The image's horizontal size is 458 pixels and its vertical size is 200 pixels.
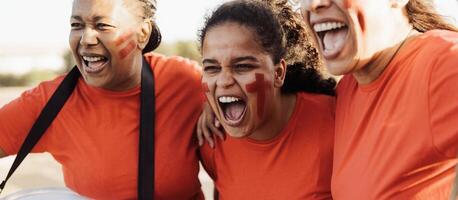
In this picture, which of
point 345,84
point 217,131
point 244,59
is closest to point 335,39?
point 345,84

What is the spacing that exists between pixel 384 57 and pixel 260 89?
71cm

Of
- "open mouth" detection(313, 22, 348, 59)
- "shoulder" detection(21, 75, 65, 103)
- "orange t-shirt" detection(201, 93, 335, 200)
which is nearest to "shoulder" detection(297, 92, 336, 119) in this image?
"orange t-shirt" detection(201, 93, 335, 200)

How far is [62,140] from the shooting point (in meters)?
3.64

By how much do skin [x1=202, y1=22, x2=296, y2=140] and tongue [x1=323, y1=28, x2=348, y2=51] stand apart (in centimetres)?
48

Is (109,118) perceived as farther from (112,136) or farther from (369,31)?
(369,31)

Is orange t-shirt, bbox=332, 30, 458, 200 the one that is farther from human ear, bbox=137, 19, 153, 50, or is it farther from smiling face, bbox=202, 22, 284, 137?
human ear, bbox=137, 19, 153, 50

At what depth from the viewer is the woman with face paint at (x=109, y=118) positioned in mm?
3535

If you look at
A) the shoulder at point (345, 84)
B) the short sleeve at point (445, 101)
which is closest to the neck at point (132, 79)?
the shoulder at point (345, 84)

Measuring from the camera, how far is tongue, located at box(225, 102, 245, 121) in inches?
132

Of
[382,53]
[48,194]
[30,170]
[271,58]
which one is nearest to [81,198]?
[48,194]

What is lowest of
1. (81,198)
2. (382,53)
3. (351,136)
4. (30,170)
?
(30,170)

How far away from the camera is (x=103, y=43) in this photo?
11.8 ft

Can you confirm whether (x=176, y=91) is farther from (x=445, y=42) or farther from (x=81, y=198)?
(x=445, y=42)

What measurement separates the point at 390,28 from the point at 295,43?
3.04 feet
